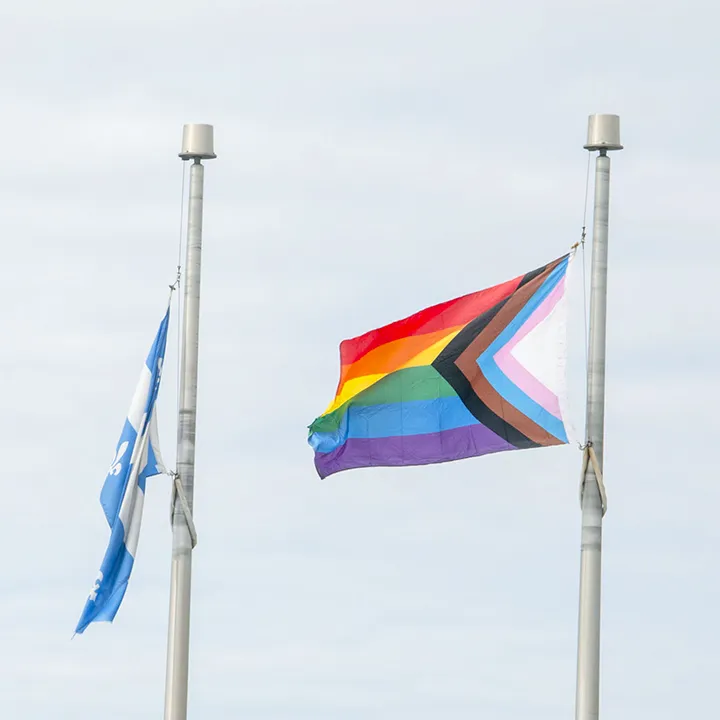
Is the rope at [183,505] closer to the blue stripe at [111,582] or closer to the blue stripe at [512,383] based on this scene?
the blue stripe at [111,582]

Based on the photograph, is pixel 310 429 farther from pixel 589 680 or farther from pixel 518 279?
pixel 589 680

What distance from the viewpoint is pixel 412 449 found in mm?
29375

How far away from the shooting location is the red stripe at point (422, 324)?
29.3m

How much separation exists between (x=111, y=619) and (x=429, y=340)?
5.82 m

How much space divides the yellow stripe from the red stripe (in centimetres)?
25

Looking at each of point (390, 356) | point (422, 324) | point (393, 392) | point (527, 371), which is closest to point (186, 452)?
point (393, 392)

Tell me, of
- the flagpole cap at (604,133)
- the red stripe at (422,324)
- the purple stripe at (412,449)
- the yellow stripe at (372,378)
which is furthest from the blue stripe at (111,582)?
the flagpole cap at (604,133)

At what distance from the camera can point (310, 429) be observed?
1168 inches

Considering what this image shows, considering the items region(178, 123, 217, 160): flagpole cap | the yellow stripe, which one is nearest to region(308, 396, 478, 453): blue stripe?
the yellow stripe

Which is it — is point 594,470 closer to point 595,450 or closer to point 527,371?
point 595,450

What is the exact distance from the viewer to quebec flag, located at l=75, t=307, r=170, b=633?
28.9m

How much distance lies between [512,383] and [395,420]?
189cm

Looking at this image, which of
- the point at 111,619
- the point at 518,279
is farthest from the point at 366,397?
the point at 111,619

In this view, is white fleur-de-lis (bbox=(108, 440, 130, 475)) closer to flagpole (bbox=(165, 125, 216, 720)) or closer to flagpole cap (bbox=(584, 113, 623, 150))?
flagpole (bbox=(165, 125, 216, 720))
